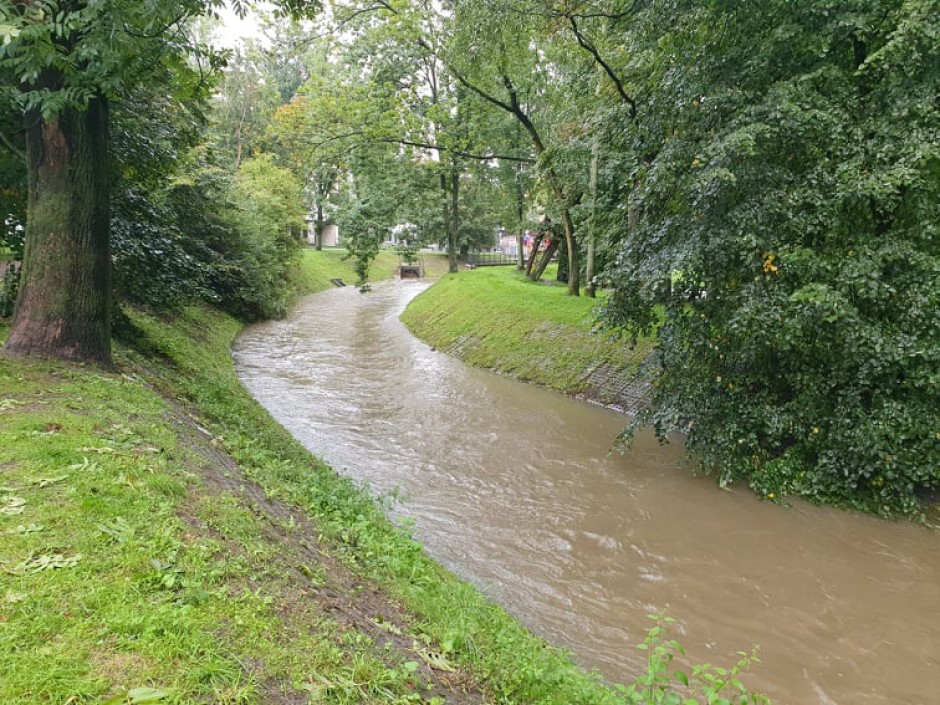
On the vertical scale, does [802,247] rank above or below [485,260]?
below

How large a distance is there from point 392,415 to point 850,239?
7.79 m

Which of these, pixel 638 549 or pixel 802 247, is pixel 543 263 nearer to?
pixel 802 247

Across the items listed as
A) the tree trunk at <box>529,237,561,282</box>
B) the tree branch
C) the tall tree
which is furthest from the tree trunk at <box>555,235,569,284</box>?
the tall tree

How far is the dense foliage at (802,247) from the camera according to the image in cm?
584

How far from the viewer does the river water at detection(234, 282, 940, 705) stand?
14.3ft

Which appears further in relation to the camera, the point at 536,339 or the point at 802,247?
the point at 536,339

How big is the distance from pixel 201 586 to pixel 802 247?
684 cm

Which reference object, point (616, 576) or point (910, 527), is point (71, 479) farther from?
point (910, 527)

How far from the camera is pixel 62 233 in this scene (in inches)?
241

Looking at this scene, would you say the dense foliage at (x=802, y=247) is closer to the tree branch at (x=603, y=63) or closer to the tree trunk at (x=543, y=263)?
the tree branch at (x=603, y=63)

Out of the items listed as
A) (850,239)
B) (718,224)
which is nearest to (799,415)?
(850,239)

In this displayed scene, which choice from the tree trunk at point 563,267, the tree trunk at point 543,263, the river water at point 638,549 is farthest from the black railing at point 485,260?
the river water at point 638,549

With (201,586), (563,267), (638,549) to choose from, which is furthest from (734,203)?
(563,267)

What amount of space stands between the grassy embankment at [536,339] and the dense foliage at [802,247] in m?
2.09
